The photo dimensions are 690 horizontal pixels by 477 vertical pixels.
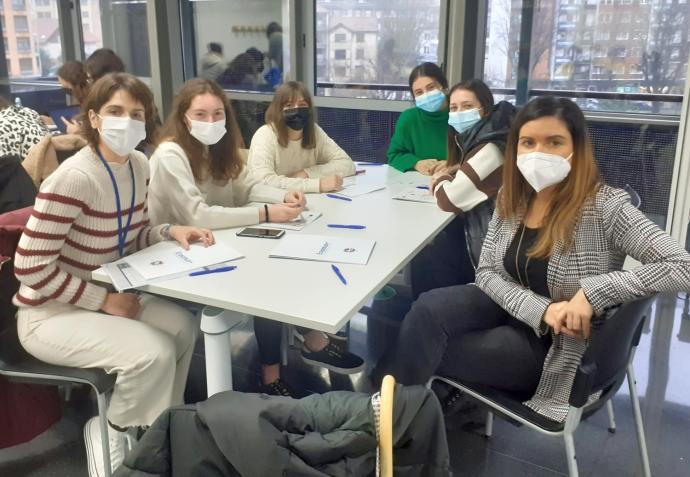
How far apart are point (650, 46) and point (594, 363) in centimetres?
299

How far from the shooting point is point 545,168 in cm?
172

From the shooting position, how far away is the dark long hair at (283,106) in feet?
9.36

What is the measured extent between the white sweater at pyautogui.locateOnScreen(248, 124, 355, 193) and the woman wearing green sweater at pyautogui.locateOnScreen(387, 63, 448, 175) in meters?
0.31

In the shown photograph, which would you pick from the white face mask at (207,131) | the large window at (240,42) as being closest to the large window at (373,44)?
the large window at (240,42)

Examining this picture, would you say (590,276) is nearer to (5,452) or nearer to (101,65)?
(5,452)

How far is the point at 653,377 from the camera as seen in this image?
2.57 meters

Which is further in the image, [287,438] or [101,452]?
[101,452]

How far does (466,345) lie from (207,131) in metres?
1.21

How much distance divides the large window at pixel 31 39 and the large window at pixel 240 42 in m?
1.40

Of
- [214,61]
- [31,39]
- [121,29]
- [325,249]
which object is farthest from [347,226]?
[31,39]

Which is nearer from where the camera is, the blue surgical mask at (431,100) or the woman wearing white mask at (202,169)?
the woman wearing white mask at (202,169)

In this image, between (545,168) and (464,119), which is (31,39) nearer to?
(464,119)

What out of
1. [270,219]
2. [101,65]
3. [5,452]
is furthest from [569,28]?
[5,452]

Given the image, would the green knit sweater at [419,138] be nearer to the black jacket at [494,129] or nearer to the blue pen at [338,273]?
the black jacket at [494,129]
